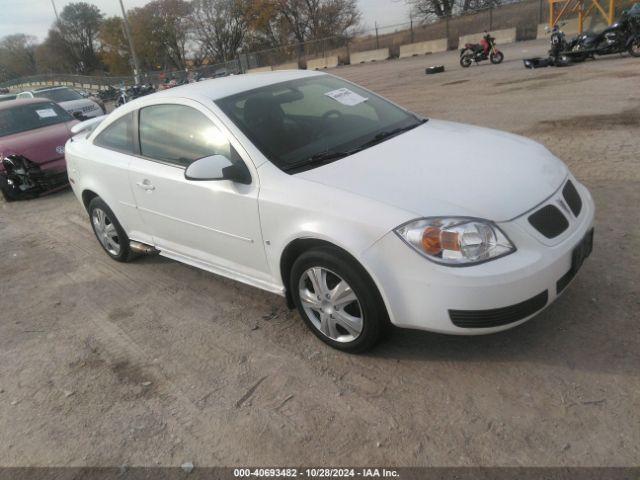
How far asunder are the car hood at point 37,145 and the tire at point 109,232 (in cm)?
398

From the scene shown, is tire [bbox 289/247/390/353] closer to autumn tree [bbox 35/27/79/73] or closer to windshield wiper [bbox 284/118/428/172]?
windshield wiper [bbox 284/118/428/172]

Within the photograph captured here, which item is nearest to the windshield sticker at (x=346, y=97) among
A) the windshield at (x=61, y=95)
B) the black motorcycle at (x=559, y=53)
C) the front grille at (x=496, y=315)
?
the front grille at (x=496, y=315)

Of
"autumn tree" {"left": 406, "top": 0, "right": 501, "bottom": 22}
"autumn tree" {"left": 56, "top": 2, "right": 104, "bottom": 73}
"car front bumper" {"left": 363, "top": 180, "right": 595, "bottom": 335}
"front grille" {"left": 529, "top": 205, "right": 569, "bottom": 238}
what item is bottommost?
"car front bumper" {"left": 363, "top": 180, "right": 595, "bottom": 335}

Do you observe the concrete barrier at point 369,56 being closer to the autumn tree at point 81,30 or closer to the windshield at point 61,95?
the windshield at point 61,95

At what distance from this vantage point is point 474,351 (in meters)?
3.00

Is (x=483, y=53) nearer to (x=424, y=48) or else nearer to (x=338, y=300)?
(x=424, y=48)

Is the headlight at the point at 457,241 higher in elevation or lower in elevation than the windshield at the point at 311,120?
lower

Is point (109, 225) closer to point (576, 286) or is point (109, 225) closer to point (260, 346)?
point (260, 346)

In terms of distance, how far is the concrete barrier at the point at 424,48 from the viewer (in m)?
30.5

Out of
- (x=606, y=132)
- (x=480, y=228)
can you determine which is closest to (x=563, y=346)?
(x=480, y=228)

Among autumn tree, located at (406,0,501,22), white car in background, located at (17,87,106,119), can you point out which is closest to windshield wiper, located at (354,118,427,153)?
white car in background, located at (17,87,106,119)

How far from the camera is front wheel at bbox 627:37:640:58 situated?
44.2 feet

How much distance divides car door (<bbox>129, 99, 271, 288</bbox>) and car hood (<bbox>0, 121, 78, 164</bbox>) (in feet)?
16.6

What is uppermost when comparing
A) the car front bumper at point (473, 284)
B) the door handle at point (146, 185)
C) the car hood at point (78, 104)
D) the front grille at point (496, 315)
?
the car hood at point (78, 104)
